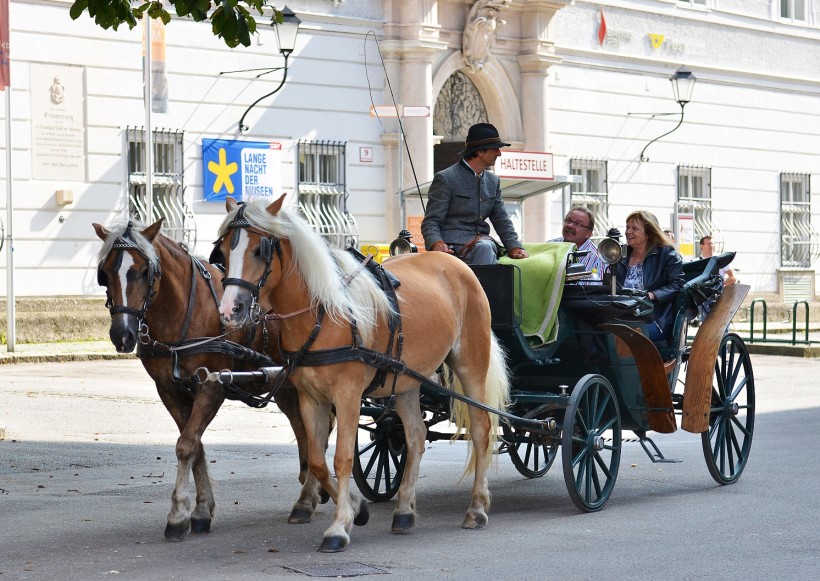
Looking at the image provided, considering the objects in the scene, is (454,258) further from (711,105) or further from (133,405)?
(711,105)

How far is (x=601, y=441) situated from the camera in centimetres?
860

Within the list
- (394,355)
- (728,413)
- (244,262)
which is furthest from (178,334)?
(728,413)

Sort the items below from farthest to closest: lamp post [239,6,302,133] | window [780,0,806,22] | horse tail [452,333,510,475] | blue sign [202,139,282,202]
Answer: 1. window [780,0,806,22]
2. blue sign [202,139,282,202]
3. lamp post [239,6,302,133]
4. horse tail [452,333,510,475]

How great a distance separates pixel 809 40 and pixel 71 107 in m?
19.2

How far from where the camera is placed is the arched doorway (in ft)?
85.8

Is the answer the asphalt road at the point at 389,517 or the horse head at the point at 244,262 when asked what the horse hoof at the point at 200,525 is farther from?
the horse head at the point at 244,262

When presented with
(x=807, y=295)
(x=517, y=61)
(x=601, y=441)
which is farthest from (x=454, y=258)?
(x=807, y=295)

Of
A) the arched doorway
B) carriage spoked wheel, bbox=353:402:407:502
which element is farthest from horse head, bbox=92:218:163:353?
the arched doorway

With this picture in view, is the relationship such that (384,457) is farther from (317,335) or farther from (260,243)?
(260,243)

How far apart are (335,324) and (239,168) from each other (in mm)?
15291

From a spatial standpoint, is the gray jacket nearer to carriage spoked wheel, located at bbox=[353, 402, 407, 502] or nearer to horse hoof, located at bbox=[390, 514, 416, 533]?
carriage spoked wheel, located at bbox=[353, 402, 407, 502]

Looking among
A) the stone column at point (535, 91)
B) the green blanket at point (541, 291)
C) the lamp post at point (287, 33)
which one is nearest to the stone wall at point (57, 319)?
the lamp post at point (287, 33)

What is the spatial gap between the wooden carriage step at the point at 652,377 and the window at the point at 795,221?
23.6 metres

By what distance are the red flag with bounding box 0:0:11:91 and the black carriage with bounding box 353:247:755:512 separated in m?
10.9
